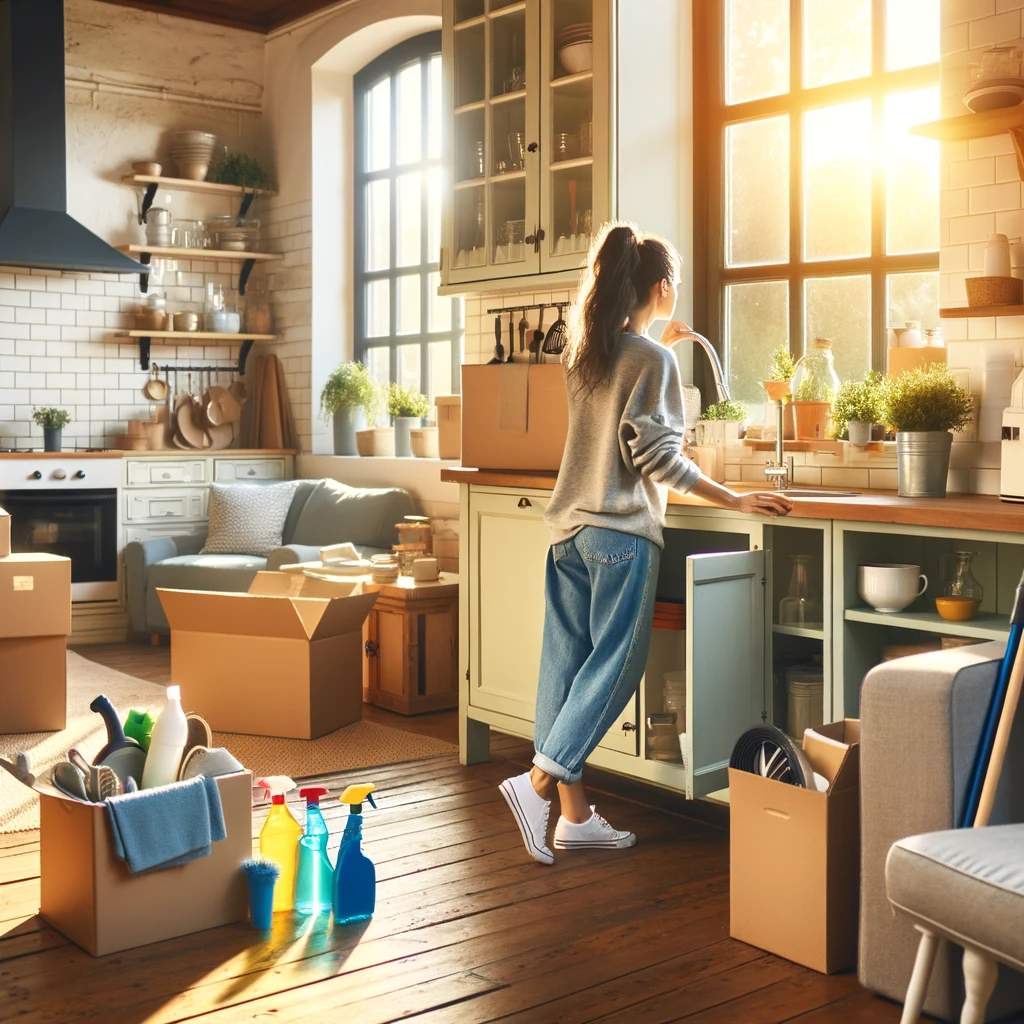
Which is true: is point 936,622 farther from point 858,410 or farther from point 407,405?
point 407,405

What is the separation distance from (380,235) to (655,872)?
16.2 ft

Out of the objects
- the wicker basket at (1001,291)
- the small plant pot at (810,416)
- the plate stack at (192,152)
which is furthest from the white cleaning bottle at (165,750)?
the plate stack at (192,152)

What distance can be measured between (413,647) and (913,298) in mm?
2248

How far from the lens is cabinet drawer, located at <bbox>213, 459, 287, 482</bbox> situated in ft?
23.7

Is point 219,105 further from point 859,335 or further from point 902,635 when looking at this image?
point 902,635

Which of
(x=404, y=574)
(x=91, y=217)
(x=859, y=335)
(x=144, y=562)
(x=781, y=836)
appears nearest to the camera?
(x=781, y=836)

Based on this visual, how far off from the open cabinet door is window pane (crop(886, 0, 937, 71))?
5.75ft

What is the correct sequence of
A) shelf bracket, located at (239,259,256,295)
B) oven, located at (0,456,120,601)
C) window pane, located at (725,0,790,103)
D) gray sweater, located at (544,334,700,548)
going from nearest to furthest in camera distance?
gray sweater, located at (544,334,700,548), window pane, located at (725,0,790,103), oven, located at (0,456,120,601), shelf bracket, located at (239,259,256,295)

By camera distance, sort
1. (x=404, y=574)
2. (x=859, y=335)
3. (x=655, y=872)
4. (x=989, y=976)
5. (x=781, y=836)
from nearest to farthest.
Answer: (x=989, y=976) → (x=781, y=836) → (x=655, y=872) → (x=859, y=335) → (x=404, y=574)

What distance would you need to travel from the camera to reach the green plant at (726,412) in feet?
13.6

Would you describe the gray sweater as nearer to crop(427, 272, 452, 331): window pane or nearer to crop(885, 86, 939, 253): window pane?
crop(885, 86, 939, 253): window pane

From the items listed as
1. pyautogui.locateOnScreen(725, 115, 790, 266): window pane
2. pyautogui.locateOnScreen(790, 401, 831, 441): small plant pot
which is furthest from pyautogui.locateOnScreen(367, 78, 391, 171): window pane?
pyautogui.locateOnScreen(790, 401, 831, 441): small plant pot

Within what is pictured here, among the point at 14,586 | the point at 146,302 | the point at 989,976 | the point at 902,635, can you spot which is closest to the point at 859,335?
the point at 902,635

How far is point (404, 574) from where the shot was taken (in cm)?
532
